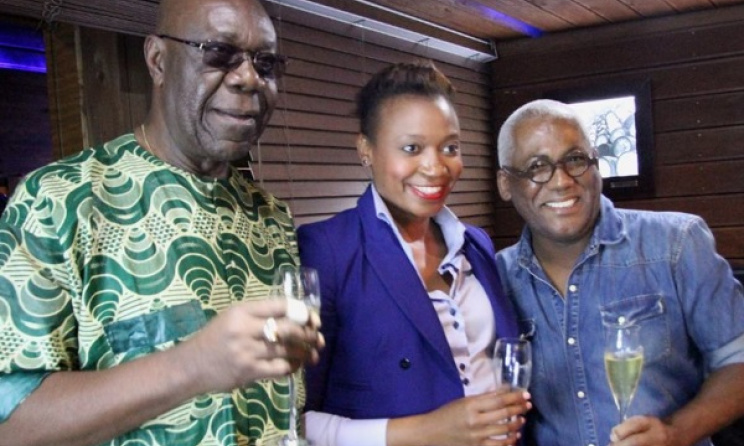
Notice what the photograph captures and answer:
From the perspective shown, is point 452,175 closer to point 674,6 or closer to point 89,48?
point 89,48

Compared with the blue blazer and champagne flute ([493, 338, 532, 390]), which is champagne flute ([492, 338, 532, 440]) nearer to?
champagne flute ([493, 338, 532, 390])

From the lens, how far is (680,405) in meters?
2.02

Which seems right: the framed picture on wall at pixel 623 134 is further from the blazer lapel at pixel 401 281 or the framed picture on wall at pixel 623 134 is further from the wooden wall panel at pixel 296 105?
the blazer lapel at pixel 401 281

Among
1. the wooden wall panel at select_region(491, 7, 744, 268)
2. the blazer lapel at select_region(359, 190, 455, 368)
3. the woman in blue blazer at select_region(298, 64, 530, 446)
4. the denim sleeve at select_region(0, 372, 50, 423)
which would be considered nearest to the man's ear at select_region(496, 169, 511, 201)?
the woman in blue blazer at select_region(298, 64, 530, 446)

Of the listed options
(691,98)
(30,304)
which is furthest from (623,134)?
(30,304)

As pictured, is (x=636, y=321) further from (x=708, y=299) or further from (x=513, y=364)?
(x=513, y=364)

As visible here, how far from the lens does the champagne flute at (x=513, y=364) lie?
1.68 metres

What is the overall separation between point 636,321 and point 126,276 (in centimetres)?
142

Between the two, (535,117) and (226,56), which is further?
(535,117)

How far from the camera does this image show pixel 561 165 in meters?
2.09

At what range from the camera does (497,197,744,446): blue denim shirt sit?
2.00 m

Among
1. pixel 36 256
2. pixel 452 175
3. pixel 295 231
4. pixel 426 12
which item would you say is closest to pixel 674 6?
pixel 426 12

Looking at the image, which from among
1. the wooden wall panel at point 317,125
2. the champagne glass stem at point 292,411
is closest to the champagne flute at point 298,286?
the champagne glass stem at point 292,411

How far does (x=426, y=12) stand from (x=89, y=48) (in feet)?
7.62
